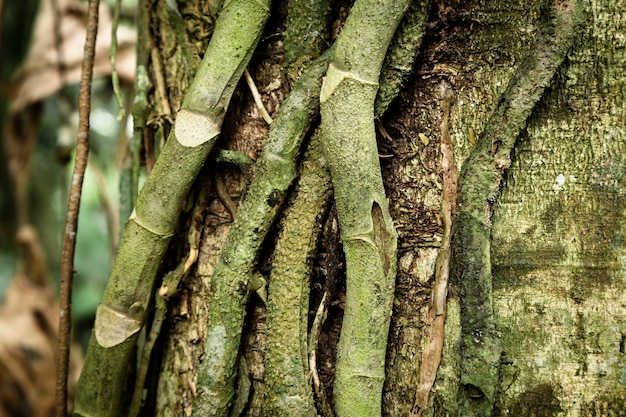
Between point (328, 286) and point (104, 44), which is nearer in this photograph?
point (328, 286)

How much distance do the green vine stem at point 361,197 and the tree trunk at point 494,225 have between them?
0.8 inches

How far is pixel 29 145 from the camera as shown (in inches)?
71.0

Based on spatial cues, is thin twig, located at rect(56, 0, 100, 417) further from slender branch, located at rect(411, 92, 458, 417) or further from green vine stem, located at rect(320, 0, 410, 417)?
slender branch, located at rect(411, 92, 458, 417)

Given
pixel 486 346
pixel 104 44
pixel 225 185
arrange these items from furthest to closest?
pixel 104 44 < pixel 225 185 < pixel 486 346

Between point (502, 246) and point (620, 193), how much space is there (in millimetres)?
147

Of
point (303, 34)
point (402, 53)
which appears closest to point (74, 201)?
point (303, 34)

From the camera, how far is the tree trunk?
735 mm

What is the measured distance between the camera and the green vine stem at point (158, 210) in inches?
32.6

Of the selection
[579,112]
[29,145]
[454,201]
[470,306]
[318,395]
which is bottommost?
[318,395]

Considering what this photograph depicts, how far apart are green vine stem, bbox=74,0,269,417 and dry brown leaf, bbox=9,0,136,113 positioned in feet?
3.17

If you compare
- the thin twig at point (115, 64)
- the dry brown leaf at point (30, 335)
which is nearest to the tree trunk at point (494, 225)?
the thin twig at point (115, 64)

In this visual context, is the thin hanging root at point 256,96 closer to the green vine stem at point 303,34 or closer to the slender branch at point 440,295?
the green vine stem at point 303,34

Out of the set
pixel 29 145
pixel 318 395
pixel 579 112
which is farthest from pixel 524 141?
pixel 29 145

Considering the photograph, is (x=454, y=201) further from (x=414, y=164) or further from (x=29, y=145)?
(x=29, y=145)
